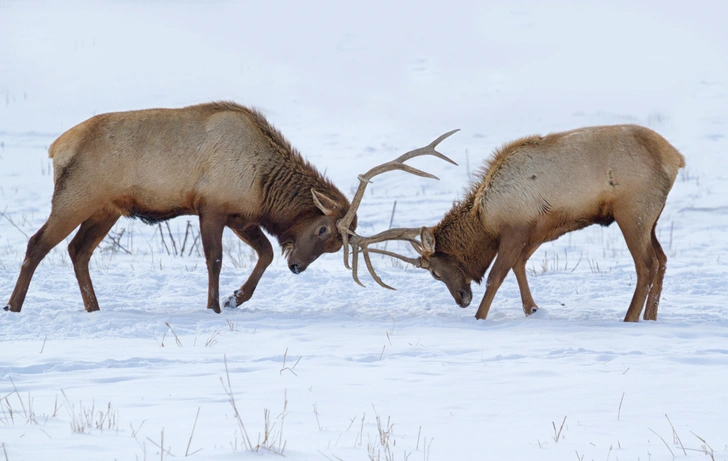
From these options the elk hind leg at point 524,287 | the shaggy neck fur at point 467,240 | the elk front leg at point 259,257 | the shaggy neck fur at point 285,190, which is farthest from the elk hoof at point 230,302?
the elk hind leg at point 524,287

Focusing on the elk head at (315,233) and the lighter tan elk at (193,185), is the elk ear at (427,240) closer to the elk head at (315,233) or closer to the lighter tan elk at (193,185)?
the lighter tan elk at (193,185)

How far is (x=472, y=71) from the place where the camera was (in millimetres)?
32656

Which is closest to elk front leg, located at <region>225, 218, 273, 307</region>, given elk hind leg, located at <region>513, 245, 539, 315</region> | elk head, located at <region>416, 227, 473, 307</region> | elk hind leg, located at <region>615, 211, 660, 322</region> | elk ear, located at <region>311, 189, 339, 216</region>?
elk ear, located at <region>311, 189, 339, 216</region>

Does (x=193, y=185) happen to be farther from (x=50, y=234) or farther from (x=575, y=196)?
(x=575, y=196)

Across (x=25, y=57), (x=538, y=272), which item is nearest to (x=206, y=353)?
(x=538, y=272)

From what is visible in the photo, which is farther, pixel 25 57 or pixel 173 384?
pixel 25 57

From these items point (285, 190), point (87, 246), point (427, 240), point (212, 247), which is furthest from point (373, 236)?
point (87, 246)

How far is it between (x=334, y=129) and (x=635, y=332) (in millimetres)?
17834

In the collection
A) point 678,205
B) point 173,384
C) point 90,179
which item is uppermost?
point 90,179

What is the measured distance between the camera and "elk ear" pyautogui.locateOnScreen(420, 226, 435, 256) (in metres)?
8.84

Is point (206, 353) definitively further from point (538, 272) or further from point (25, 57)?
point (25, 57)

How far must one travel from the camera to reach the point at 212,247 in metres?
8.91

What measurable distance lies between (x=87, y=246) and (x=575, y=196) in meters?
4.73

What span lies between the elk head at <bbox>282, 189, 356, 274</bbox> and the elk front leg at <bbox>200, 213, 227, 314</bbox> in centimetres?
73
